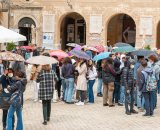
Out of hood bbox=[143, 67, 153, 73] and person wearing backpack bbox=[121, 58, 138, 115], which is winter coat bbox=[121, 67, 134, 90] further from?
hood bbox=[143, 67, 153, 73]

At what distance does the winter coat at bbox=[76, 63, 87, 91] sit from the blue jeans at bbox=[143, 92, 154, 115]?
259 cm

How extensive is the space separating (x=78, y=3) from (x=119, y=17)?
475 centimetres

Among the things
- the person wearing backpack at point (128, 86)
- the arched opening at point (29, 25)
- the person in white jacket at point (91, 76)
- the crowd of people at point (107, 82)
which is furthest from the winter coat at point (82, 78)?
the arched opening at point (29, 25)

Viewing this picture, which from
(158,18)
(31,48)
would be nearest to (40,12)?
(31,48)

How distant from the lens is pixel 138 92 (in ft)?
50.4

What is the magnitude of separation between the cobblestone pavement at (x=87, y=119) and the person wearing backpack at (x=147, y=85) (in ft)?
1.23

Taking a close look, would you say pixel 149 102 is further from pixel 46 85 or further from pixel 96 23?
pixel 96 23

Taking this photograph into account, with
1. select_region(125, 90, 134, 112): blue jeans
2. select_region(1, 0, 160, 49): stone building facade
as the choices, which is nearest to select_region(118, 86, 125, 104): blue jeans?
select_region(125, 90, 134, 112): blue jeans

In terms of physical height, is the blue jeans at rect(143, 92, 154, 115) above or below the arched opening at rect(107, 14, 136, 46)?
below

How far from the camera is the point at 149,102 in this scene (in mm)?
14289

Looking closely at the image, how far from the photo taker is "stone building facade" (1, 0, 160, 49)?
36.8 meters

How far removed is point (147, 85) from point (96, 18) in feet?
80.0

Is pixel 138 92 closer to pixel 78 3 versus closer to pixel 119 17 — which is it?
pixel 78 3

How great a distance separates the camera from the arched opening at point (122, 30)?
41.5 m
